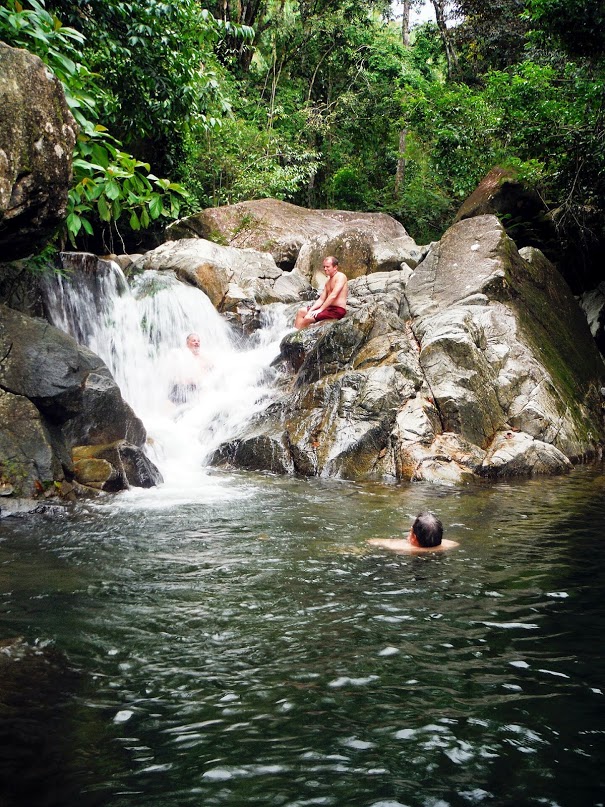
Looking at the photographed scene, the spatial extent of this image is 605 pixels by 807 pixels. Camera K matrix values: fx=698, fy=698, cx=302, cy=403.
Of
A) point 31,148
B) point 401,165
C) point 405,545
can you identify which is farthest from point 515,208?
point 31,148

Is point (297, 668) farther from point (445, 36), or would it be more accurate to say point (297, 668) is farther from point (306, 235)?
point (445, 36)

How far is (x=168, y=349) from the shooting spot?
43.8 ft

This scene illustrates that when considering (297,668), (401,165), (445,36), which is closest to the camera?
(297,668)

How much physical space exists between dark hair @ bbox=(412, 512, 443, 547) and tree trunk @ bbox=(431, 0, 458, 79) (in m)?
21.7

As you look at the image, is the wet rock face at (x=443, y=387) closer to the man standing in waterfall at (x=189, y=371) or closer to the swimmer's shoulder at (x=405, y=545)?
the man standing in waterfall at (x=189, y=371)

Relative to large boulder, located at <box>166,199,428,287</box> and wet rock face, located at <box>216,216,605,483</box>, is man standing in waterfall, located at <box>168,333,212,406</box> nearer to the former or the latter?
wet rock face, located at <box>216,216,605,483</box>

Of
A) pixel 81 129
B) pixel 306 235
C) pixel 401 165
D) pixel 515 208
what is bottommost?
pixel 81 129

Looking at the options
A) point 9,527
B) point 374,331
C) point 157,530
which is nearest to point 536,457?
point 374,331

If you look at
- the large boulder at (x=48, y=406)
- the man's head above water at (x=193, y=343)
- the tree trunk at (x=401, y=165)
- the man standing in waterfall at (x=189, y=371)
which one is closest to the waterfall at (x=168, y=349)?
the man standing in waterfall at (x=189, y=371)

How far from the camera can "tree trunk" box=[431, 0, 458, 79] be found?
22.9m

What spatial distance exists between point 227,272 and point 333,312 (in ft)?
12.4

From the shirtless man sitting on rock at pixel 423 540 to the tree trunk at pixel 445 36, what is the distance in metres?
21.7

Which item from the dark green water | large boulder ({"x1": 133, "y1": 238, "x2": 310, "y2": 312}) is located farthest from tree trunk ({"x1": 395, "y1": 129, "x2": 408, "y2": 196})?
the dark green water

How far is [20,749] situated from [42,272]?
Answer: 9.67 m
